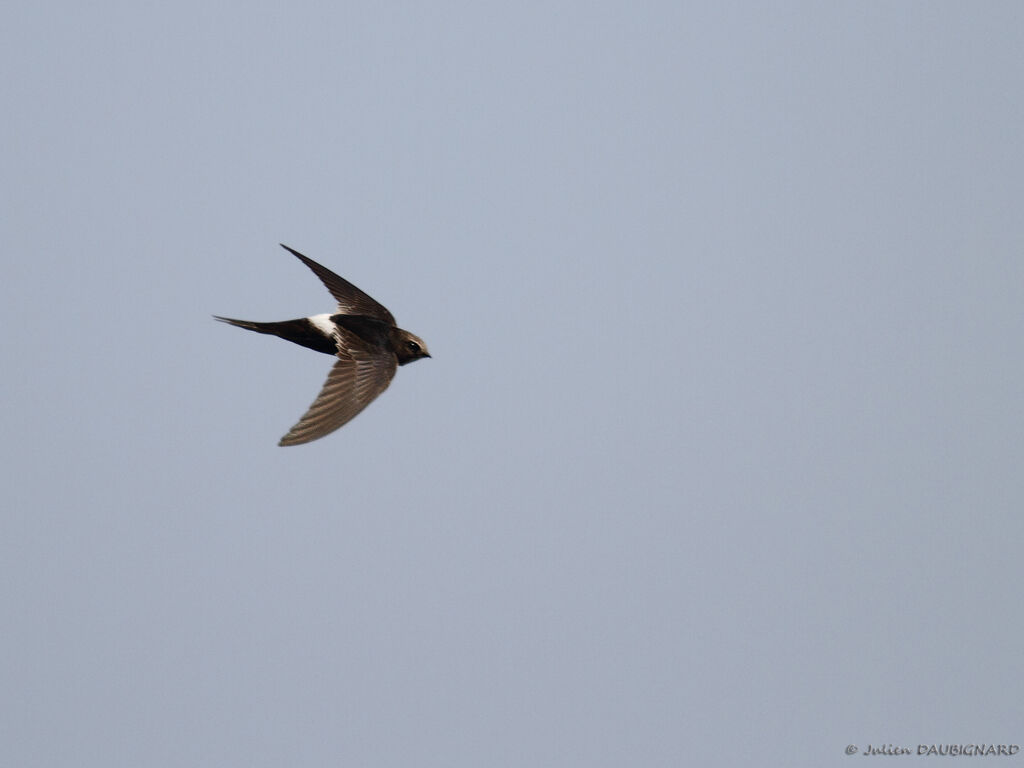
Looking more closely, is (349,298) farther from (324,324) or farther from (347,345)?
(347,345)

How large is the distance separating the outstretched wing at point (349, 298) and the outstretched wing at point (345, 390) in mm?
775

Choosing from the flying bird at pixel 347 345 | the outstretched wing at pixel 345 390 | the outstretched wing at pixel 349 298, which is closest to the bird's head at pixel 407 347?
the flying bird at pixel 347 345

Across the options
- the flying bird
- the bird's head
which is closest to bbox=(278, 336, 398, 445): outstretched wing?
the flying bird

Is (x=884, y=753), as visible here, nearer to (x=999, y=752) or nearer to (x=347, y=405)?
(x=999, y=752)

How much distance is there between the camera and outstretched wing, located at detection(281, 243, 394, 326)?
13.8 meters

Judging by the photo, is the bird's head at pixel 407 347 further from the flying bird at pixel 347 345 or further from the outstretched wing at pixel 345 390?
the outstretched wing at pixel 345 390

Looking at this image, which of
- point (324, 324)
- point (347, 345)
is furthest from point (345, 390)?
point (324, 324)

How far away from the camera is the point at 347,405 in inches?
472

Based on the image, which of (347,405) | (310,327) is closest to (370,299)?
(310,327)

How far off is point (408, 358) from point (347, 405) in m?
2.09

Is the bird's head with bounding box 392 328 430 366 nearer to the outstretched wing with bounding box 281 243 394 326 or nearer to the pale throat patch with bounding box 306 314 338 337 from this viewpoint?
the outstretched wing with bounding box 281 243 394 326

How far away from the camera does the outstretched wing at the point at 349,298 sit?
13758 mm

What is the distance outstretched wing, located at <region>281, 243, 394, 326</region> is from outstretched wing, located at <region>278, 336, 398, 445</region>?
2.54 ft

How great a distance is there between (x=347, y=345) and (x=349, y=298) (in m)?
1.10
